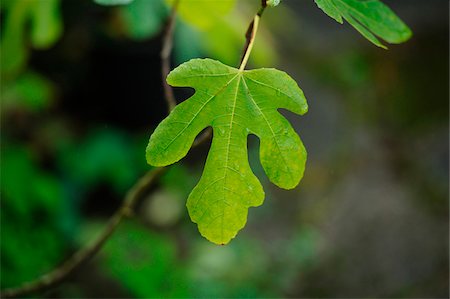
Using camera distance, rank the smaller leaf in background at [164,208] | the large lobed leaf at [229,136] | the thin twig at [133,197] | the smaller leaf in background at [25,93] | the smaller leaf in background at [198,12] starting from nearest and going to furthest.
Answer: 1. the large lobed leaf at [229,136]
2. the thin twig at [133,197]
3. the smaller leaf in background at [198,12]
4. the smaller leaf in background at [25,93]
5. the smaller leaf in background at [164,208]

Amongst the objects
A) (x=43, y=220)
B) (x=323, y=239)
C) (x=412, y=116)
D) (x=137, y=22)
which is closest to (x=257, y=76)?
(x=137, y=22)

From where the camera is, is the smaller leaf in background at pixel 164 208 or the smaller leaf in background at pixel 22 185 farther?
the smaller leaf in background at pixel 164 208

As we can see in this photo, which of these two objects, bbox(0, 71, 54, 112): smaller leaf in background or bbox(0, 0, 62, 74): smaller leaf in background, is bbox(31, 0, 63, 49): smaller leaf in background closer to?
bbox(0, 0, 62, 74): smaller leaf in background

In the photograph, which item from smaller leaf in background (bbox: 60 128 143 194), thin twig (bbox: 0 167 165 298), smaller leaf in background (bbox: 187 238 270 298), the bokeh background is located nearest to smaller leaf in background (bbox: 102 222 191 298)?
the bokeh background

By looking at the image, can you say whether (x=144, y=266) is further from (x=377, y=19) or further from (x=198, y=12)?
(x=377, y=19)


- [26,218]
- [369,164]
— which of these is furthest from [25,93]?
[369,164]

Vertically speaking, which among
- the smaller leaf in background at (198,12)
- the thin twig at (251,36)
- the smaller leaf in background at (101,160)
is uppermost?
the thin twig at (251,36)

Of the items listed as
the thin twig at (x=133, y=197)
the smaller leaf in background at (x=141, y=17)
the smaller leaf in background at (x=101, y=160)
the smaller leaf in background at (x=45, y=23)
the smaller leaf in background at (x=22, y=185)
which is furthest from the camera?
the smaller leaf in background at (x=101, y=160)

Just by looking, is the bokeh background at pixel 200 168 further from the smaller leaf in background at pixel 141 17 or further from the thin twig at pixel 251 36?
the thin twig at pixel 251 36

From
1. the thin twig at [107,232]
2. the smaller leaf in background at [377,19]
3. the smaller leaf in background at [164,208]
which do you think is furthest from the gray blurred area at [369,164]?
the smaller leaf in background at [377,19]

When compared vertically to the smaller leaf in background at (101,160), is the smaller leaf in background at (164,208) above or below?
below
